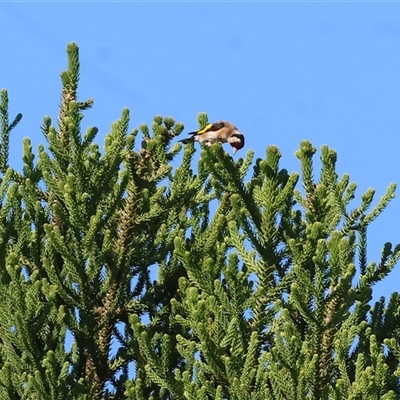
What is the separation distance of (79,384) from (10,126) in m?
2.83

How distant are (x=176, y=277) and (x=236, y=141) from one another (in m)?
2.79

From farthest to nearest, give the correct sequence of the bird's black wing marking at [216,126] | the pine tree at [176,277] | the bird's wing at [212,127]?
1. the bird's black wing marking at [216,126]
2. the bird's wing at [212,127]
3. the pine tree at [176,277]

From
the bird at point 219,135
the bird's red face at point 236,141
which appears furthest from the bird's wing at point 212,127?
the bird's red face at point 236,141

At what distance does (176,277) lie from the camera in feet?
28.8

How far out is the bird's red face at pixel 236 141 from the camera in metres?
11.0

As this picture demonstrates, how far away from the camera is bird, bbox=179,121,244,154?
10039 millimetres

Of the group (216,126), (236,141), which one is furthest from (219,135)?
(236,141)

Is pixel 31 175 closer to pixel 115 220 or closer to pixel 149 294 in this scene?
pixel 115 220

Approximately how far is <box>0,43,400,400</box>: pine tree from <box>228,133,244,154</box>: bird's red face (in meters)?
1.89

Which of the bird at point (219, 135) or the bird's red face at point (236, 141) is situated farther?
the bird's red face at point (236, 141)

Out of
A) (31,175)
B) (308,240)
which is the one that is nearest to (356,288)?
(308,240)

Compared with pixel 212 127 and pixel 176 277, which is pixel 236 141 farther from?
pixel 176 277

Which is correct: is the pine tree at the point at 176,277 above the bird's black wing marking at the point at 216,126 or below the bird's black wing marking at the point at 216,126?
below

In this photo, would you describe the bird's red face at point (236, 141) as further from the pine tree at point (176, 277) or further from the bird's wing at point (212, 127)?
the pine tree at point (176, 277)
